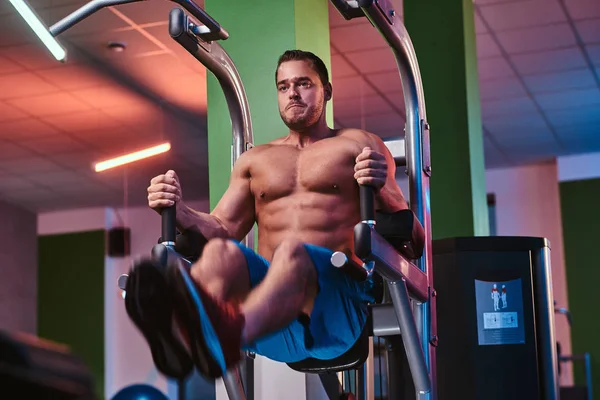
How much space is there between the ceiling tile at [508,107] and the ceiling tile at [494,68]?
63 centimetres

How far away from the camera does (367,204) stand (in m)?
1.84

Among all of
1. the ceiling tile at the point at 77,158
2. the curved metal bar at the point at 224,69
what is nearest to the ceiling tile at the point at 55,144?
the ceiling tile at the point at 77,158

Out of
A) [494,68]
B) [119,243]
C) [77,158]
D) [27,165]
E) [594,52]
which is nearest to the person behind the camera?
[594,52]

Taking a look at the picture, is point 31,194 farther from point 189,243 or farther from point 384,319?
point 384,319

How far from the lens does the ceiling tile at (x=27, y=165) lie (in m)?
8.30

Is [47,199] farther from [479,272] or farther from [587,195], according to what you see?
[479,272]

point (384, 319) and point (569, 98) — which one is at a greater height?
point (569, 98)

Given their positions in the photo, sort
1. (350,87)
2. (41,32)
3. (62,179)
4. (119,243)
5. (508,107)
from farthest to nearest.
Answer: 1. (119,243)
2. (62,179)
3. (508,107)
4. (350,87)
5. (41,32)

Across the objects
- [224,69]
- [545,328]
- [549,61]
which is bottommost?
[545,328]

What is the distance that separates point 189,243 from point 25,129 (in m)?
5.67

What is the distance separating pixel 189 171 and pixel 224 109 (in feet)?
20.0

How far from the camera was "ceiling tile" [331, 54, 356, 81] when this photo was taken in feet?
19.5

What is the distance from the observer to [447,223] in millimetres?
4227

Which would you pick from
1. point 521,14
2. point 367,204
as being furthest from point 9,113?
point 367,204
